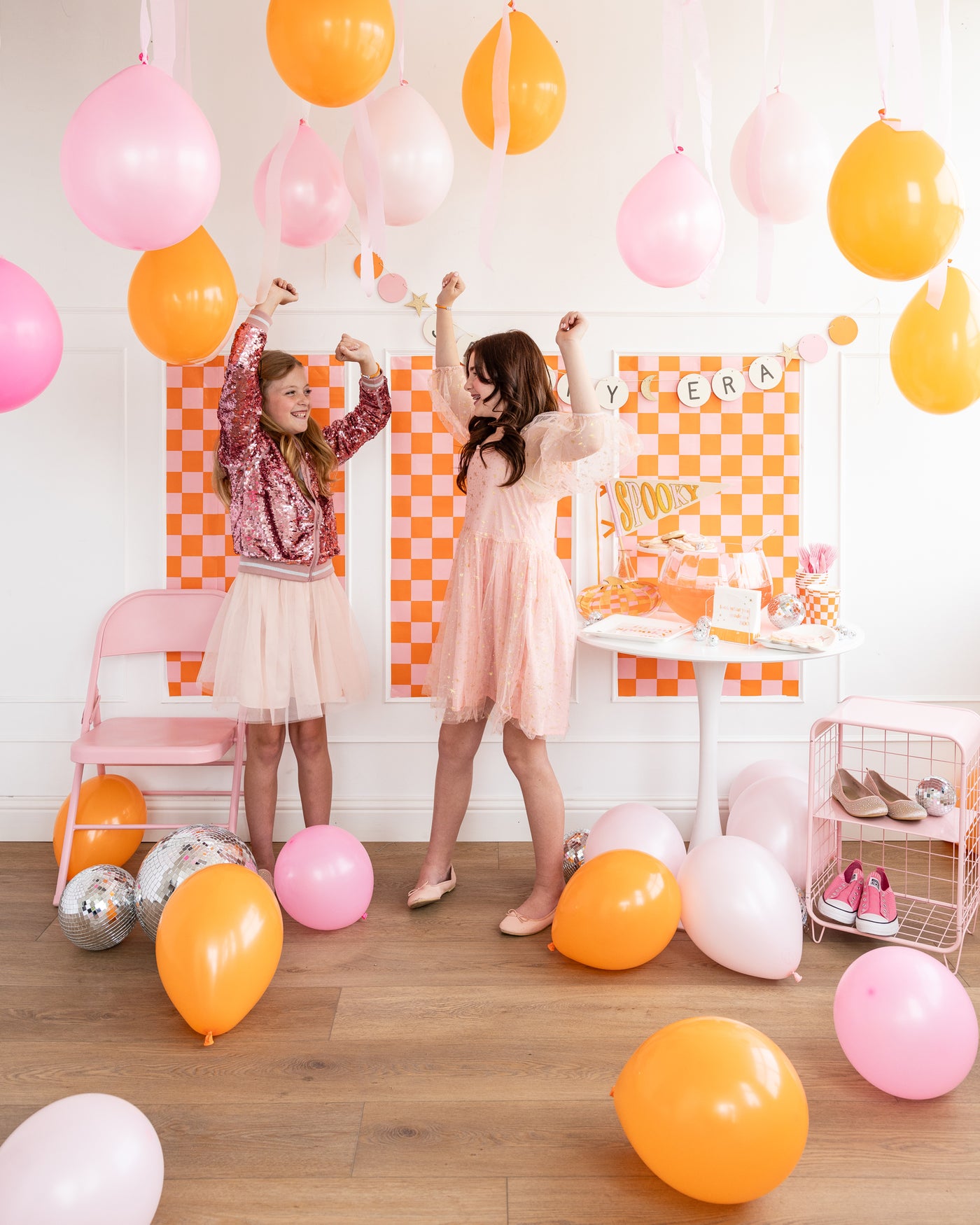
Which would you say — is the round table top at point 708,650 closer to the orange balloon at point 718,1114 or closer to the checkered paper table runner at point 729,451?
the checkered paper table runner at point 729,451

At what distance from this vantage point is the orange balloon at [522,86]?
2346mm

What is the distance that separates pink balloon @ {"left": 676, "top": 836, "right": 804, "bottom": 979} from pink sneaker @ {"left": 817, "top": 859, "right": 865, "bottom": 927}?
18 cm

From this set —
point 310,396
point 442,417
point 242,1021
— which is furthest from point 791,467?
point 242,1021

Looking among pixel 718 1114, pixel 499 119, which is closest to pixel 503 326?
pixel 499 119

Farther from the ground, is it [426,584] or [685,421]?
[685,421]

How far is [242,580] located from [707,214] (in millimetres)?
1583

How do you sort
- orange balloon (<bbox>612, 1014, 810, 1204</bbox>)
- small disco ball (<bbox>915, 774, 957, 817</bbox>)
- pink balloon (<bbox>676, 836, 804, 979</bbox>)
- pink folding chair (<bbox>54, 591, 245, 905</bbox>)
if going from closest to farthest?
orange balloon (<bbox>612, 1014, 810, 1204</bbox>), pink balloon (<bbox>676, 836, 804, 979</bbox>), small disco ball (<bbox>915, 774, 957, 817</bbox>), pink folding chair (<bbox>54, 591, 245, 905</bbox>)

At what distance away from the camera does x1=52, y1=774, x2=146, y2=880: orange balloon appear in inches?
108

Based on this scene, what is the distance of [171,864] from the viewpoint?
230 centimetres

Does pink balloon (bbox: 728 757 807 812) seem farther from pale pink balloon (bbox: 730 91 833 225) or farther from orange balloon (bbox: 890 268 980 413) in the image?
pale pink balloon (bbox: 730 91 833 225)

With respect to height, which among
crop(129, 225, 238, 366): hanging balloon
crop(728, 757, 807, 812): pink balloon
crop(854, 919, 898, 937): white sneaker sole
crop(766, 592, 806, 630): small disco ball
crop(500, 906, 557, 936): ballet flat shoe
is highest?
crop(129, 225, 238, 366): hanging balloon

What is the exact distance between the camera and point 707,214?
7.41 ft

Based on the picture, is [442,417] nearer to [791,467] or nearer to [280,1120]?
[791,467]

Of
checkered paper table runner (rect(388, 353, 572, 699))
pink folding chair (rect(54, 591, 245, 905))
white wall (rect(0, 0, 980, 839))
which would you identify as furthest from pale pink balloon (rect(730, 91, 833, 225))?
pink folding chair (rect(54, 591, 245, 905))
